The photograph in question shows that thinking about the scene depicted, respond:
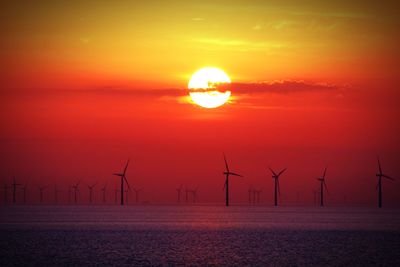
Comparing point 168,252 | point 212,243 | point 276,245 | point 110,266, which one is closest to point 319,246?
point 276,245

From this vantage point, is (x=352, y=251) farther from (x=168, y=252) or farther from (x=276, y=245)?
(x=168, y=252)

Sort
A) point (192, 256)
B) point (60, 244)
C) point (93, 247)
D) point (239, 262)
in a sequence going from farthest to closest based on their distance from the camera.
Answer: point (60, 244)
point (93, 247)
point (192, 256)
point (239, 262)

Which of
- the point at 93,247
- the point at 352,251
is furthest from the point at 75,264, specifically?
the point at 352,251

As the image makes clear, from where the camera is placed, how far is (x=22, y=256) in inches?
3132

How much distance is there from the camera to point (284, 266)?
72.5 m

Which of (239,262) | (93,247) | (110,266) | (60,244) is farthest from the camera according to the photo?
(60,244)

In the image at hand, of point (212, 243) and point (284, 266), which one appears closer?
point (284, 266)

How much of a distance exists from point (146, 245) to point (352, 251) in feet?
96.5

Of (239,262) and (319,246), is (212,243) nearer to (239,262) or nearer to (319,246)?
(319,246)

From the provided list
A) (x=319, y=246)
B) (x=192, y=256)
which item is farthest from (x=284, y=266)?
(x=319, y=246)

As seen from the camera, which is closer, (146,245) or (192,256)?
(192,256)

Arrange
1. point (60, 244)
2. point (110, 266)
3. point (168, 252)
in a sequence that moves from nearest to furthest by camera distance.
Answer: point (110, 266) < point (168, 252) < point (60, 244)

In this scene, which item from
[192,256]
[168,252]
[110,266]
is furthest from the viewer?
[168,252]

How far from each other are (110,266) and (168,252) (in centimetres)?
1866
